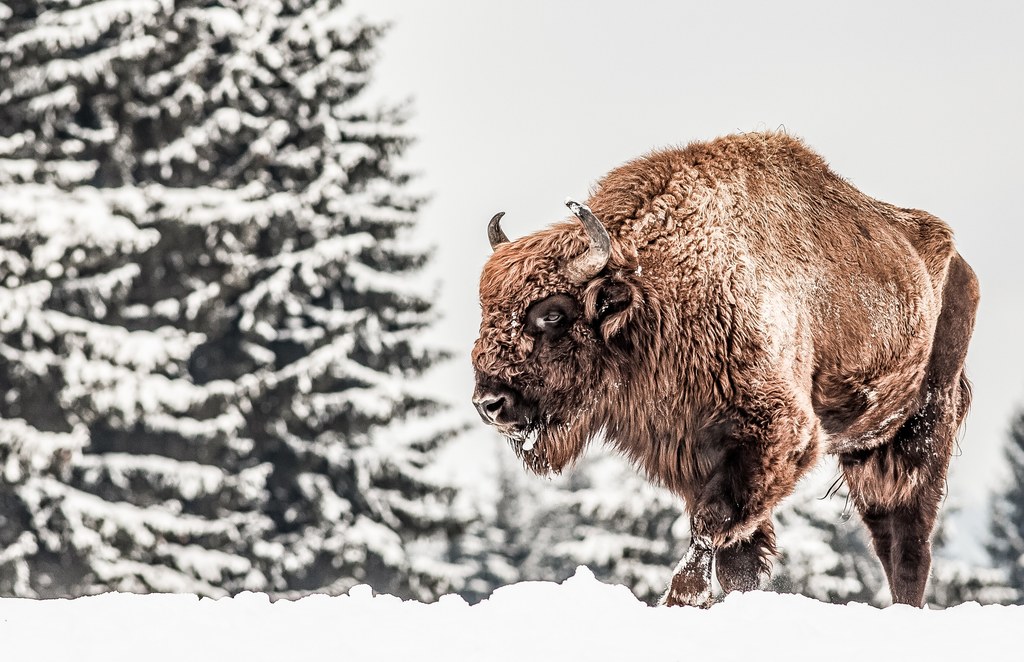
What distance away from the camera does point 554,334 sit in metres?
6.37

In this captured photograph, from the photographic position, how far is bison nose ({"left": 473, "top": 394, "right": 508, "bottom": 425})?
19.9ft

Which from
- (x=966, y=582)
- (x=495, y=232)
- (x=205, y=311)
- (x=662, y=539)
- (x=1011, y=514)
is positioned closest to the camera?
(x=495, y=232)

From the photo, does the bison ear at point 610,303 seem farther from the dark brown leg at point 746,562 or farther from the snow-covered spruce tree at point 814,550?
the snow-covered spruce tree at point 814,550

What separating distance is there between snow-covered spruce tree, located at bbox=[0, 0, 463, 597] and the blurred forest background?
0.15 feet

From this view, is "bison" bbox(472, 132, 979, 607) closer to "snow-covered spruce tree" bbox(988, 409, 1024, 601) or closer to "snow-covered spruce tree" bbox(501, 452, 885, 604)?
"snow-covered spruce tree" bbox(501, 452, 885, 604)

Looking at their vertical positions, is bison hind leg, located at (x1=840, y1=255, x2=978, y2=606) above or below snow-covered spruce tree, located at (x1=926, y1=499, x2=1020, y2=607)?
below

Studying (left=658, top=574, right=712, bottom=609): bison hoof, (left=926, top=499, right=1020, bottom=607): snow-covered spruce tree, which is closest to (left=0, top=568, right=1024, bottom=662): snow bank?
(left=658, top=574, right=712, bottom=609): bison hoof

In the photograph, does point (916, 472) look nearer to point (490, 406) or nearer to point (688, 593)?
point (688, 593)

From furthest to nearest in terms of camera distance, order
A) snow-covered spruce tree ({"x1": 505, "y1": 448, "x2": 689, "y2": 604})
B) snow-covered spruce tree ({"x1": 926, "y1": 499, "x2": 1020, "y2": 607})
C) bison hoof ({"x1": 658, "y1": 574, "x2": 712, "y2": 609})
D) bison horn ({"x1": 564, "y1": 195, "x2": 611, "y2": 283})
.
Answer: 1. snow-covered spruce tree ({"x1": 926, "y1": 499, "x2": 1020, "y2": 607})
2. snow-covered spruce tree ({"x1": 505, "y1": 448, "x2": 689, "y2": 604})
3. bison horn ({"x1": 564, "y1": 195, "x2": 611, "y2": 283})
4. bison hoof ({"x1": 658, "y1": 574, "x2": 712, "y2": 609})

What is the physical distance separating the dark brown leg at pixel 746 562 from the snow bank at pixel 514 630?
1748mm

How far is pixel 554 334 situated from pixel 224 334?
1748 centimetres

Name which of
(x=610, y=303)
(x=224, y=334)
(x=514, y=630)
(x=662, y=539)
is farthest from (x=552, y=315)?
(x=662, y=539)

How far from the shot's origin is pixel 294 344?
76.0 feet

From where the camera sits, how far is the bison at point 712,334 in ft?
19.8
